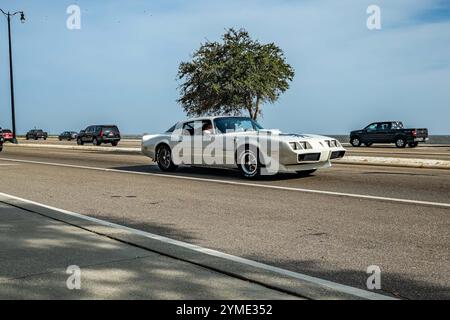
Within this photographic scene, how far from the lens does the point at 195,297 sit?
136 inches

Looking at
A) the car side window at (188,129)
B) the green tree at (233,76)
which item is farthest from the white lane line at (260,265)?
the green tree at (233,76)

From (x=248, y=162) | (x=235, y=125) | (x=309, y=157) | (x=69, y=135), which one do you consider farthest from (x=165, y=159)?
(x=69, y=135)

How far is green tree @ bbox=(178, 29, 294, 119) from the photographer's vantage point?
106 feet

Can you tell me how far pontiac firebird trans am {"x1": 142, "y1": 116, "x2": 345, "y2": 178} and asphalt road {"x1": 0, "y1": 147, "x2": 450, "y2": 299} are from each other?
0.40 metres

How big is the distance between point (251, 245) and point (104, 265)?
156cm

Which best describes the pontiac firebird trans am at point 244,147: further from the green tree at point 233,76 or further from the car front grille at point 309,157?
the green tree at point 233,76

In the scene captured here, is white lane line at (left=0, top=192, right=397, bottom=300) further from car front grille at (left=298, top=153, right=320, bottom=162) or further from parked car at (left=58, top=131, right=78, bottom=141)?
parked car at (left=58, top=131, right=78, bottom=141)

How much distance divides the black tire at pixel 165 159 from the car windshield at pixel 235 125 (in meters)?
2.07

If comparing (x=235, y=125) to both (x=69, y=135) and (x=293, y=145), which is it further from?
(x=69, y=135)

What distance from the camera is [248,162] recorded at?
10953 millimetres

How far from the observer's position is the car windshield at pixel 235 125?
1142 cm

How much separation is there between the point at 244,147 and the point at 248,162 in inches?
15.4

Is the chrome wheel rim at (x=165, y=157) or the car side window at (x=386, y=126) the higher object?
the car side window at (x=386, y=126)
